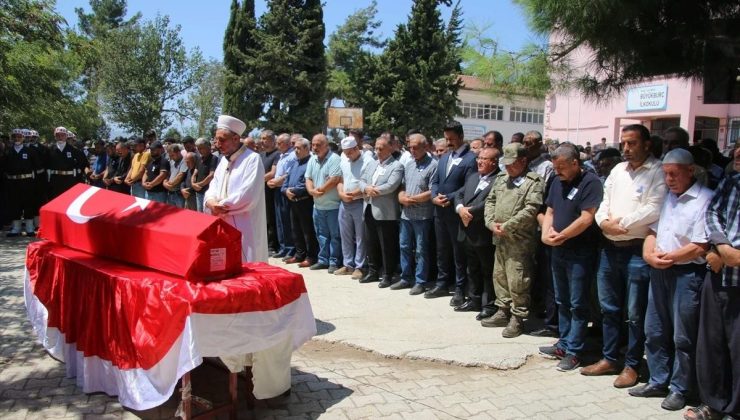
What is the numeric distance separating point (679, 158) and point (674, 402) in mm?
1769

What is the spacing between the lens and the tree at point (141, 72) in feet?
105

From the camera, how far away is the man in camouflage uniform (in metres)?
5.70

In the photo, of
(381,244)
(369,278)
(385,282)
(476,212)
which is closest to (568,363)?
(476,212)

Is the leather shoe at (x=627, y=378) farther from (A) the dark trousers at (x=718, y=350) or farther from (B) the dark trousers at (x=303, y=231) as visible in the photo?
(B) the dark trousers at (x=303, y=231)

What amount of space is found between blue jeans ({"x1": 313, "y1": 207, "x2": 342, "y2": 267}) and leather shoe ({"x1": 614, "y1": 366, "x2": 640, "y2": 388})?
4.85 meters

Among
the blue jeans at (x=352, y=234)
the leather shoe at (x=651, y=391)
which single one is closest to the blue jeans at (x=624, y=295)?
the leather shoe at (x=651, y=391)

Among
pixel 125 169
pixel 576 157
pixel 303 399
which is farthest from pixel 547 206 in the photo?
pixel 125 169

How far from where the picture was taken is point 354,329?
6.14 metres

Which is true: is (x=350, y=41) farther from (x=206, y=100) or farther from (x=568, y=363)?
(x=568, y=363)

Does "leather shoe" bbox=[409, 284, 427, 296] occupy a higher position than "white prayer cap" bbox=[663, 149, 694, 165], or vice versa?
"white prayer cap" bbox=[663, 149, 694, 165]

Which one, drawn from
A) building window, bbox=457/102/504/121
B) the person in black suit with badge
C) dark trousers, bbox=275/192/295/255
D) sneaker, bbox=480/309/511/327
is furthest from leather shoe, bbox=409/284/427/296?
building window, bbox=457/102/504/121

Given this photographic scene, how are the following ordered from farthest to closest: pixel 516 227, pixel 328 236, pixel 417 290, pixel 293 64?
pixel 293 64 < pixel 328 236 < pixel 417 290 < pixel 516 227

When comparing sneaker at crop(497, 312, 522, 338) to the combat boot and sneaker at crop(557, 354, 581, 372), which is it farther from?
sneaker at crop(557, 354, 581, 372)

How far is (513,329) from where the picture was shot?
5867mm
